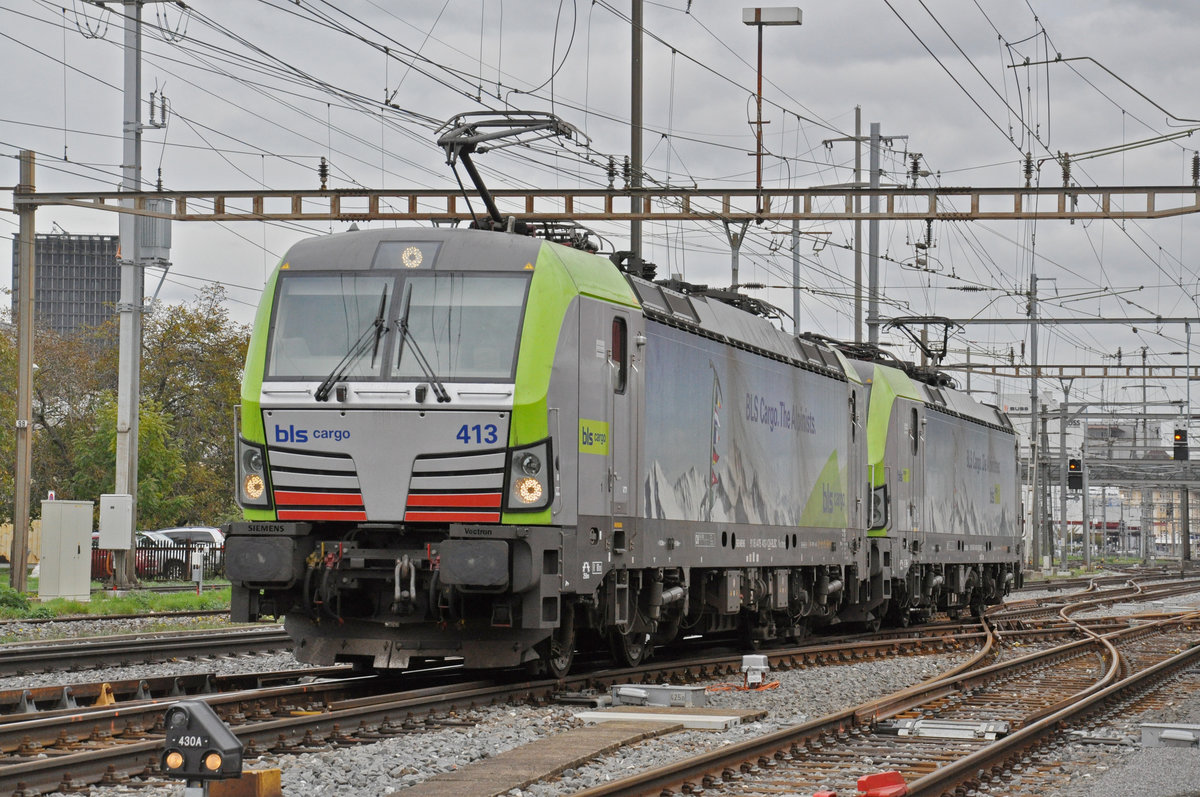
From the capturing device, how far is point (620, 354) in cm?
1431

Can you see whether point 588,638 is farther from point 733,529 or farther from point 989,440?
point 989,440

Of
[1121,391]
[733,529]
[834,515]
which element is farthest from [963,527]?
[1121,391]

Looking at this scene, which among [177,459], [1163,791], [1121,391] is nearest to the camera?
[1163,791]

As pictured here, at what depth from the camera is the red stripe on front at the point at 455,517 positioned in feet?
41.7

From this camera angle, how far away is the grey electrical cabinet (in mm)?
26578

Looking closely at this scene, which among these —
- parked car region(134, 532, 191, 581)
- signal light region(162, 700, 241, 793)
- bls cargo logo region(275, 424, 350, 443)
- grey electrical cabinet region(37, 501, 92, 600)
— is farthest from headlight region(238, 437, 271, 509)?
parked car region(134, 532, 191, 581)

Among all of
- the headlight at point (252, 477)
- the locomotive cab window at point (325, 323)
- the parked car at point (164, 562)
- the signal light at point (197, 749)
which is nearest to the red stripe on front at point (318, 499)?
the headlight at point (252, 477)

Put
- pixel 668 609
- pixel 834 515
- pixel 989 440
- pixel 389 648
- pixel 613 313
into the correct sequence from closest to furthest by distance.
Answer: pixel 389 648 < pixel 613 313 < pixel 668 609 < pixel 834 515 < pixel 989 440

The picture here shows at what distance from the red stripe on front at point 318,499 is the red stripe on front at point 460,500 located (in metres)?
0.48

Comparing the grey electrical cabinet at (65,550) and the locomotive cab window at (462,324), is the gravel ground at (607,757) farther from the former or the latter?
the grey electrical cabinet at (65,550)

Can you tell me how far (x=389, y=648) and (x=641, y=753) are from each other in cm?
317

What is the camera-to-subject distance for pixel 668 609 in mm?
16672

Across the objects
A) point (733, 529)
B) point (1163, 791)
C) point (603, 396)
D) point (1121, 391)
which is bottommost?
point (1163, 791)

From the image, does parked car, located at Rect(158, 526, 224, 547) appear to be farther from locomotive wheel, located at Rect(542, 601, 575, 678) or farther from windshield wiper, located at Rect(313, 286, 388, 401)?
windshield wiper, located at Rect(313, 286, 388, 401)
